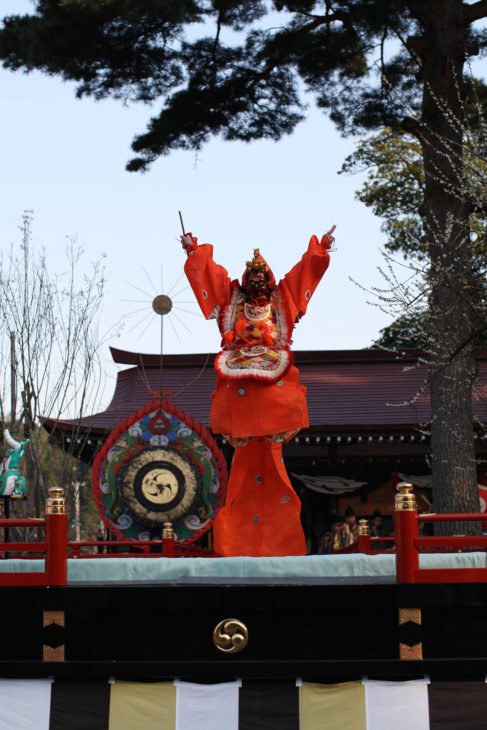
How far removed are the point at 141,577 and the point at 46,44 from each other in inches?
362

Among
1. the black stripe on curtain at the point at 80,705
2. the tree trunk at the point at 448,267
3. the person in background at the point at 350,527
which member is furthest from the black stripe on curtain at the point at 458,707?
the person in background at the point at 350,527

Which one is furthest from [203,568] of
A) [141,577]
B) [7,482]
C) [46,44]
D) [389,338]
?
[389,338]

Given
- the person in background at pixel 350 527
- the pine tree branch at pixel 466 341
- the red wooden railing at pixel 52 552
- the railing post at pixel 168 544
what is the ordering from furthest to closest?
the person in background at pixel 350 527 → the pine tree branch at pixel 466 341 → the railing post at pixel 168 544 → the red wooden railing at pixel 52 552

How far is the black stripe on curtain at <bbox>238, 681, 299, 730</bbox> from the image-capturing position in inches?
181

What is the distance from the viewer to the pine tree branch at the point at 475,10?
1270cm

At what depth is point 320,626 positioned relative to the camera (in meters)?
4.61

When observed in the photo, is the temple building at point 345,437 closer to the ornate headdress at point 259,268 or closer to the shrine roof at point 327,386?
the shrine roof at point 327,386

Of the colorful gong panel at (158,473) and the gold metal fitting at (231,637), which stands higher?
the colorful gong panel at (158,473)

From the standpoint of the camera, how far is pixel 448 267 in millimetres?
11258

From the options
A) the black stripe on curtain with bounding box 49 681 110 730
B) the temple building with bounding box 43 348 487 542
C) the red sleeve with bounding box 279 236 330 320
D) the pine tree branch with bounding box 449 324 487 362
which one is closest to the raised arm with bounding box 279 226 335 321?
the red sleeve with bounding box 279 236 330 320

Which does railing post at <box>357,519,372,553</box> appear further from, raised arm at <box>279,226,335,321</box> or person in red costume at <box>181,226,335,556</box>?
raised arm at <box>279,226,335,321</box>

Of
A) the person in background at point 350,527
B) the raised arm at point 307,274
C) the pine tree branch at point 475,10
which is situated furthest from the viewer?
the person in background at point 350,527

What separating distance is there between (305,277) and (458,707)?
3.68m

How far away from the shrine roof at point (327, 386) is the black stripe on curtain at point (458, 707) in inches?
475
